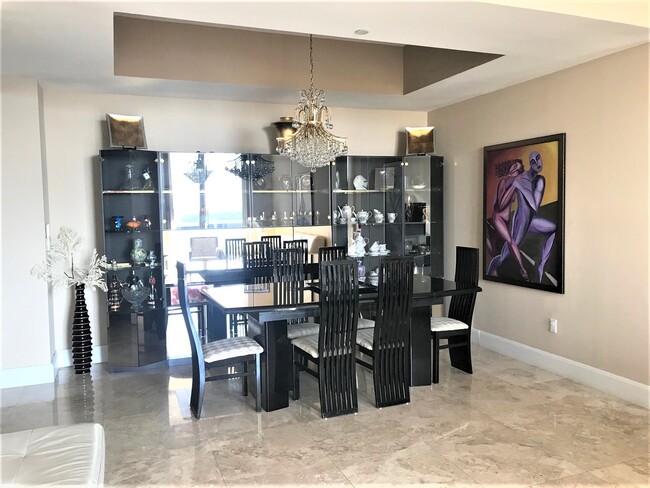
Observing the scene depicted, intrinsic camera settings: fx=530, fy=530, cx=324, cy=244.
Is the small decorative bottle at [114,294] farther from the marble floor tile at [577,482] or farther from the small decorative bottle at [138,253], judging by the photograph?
the marble floor tile at [577,482]

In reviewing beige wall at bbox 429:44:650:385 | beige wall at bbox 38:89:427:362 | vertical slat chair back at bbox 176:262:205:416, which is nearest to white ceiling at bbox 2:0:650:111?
beige wall at bbox 429:44:650:385

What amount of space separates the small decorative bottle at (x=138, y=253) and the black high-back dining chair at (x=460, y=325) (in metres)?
2.81

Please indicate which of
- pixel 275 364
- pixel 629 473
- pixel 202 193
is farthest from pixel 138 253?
pixel 629 473

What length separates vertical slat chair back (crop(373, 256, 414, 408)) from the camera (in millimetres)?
3820

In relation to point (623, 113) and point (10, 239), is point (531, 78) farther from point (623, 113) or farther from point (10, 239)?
point (10, 239)

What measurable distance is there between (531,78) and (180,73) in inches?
124

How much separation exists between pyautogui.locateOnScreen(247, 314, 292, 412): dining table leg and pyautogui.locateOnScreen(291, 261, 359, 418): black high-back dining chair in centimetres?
18

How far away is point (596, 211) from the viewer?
13.9ft

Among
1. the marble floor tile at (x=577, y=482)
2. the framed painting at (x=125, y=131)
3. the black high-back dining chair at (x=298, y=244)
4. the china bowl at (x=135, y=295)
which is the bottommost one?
the marble floor tile at (x=577, y=482)

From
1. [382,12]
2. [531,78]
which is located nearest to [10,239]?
[382,12]

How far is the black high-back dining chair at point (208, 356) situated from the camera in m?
3.68

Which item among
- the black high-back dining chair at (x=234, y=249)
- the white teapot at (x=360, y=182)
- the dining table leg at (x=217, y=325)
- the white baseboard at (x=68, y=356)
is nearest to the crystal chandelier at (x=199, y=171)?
the black high-back dining chair at (x=234, y=249)

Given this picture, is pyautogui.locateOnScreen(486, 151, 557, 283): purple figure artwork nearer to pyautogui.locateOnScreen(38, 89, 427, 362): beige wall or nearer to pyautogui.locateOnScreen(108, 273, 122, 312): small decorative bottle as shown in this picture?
pyautogui.locateOnScreen(38, 89, 427, 362): beige wall

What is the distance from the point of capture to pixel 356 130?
20.4ft
